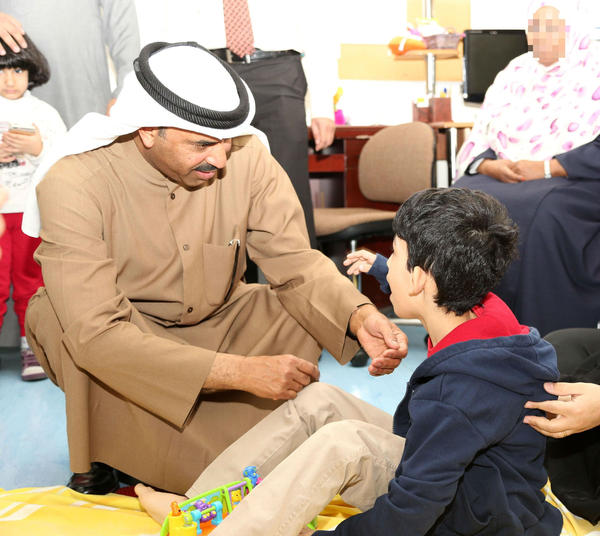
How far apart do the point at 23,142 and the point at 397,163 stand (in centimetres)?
174

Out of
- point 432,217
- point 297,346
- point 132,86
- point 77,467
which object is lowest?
point 77,467

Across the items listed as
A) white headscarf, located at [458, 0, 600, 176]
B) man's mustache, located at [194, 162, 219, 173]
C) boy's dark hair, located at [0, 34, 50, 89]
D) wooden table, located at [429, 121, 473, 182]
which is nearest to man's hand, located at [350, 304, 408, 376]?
man's mustache, located at [194, 162, 219, 173]

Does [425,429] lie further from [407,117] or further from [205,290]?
[407,117]

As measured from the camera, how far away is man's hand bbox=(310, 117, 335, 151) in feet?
11.1

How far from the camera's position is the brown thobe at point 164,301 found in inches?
65.1

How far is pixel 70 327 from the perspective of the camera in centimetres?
165

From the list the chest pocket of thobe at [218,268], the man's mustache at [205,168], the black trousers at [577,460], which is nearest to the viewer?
the black trousers at [577,460]

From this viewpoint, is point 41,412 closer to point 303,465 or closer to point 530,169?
point 303,465

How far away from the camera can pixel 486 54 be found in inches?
189

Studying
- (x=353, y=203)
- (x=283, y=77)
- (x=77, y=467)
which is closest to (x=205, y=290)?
Result: (x=77, y=467)

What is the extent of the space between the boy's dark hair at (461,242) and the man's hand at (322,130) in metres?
2.13

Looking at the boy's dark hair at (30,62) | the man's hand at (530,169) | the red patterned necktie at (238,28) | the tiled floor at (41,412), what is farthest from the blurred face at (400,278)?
the boy's dark hair at (30,62)

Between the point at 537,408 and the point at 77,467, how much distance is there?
3.65ft

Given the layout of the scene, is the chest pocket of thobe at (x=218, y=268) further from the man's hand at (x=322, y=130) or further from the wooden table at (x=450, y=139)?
the wooden table at (x=450, y=139)
